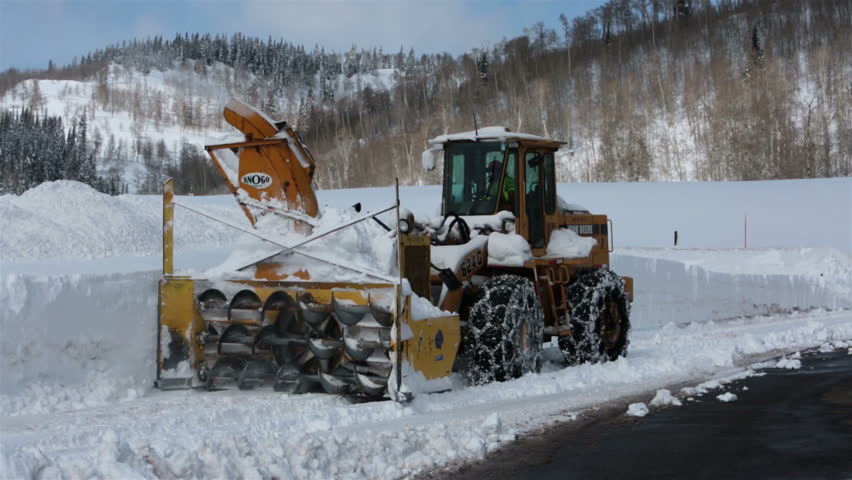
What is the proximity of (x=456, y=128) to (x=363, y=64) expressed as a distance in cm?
10423

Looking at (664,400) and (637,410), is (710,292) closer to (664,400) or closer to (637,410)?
(664,400)

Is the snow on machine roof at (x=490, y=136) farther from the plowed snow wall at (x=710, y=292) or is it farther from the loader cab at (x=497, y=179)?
the plowed snow wall at (x=710, y=292)

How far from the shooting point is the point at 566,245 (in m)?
10.9

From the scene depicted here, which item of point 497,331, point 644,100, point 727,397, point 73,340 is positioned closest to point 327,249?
point 497,331

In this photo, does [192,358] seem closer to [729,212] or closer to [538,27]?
[729,212]

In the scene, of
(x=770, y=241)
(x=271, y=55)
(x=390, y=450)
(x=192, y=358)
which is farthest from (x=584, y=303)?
(x=271, y=55)

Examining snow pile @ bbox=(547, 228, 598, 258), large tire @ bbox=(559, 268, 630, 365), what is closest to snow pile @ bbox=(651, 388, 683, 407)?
large tire @ bbox=(559, 268, 630, 365)

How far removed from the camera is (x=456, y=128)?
229 ft

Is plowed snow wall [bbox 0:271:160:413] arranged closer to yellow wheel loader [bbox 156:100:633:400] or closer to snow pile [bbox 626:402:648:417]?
yellow wheel loader [bbox 156:100:633:400]

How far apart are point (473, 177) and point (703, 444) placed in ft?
14.6

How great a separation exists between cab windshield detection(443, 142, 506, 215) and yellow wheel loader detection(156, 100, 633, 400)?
0.01 metres

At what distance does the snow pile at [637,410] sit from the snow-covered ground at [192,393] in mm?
408

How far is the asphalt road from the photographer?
5.89 meters

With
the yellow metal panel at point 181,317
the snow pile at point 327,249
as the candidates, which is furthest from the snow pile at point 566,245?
the yellow metal panel at point 181,317
